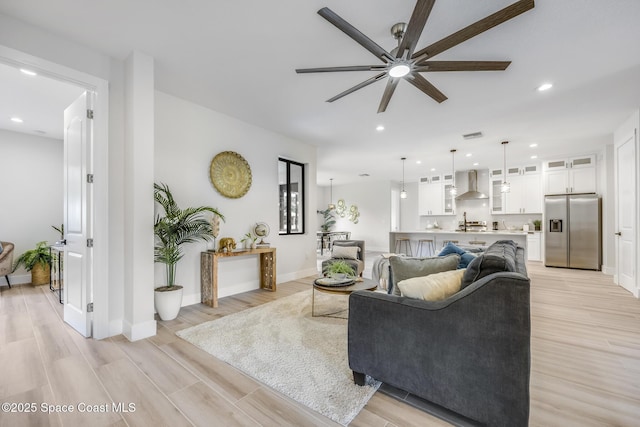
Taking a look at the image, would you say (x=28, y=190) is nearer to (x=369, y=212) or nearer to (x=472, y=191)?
(x=369, y=212)

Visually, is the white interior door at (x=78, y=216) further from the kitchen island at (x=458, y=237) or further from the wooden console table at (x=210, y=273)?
the kitchen island at (x=458, y=237)

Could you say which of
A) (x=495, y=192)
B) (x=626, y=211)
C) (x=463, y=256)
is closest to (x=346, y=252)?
(x=463, y=256)

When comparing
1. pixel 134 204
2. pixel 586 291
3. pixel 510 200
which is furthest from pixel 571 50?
pixel 510 200

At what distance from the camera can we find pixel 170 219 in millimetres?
3186

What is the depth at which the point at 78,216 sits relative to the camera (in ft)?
9.36

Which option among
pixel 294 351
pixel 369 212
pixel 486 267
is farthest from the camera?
pixel 369 212

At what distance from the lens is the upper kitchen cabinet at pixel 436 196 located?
8914 millimetres

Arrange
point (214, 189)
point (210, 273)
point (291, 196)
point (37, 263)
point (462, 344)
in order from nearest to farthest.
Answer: point (462, 344) → point (210, 273) → point (214, 189) → point (37, 263) → point (291, 196)

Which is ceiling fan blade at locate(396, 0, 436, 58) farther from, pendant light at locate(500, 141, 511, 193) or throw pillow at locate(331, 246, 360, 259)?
pendant light at locate(500, 141, 511, 193)

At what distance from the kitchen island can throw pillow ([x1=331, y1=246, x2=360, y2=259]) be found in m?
A: 2.02

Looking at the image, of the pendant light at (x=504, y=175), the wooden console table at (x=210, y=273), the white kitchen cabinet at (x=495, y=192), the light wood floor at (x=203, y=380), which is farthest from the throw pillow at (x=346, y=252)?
the white kitchen cabinet at (x=495, y=192)

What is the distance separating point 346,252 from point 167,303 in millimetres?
3044

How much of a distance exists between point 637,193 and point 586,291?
1.70m

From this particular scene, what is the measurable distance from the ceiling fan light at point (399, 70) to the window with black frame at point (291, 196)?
3.24 m
